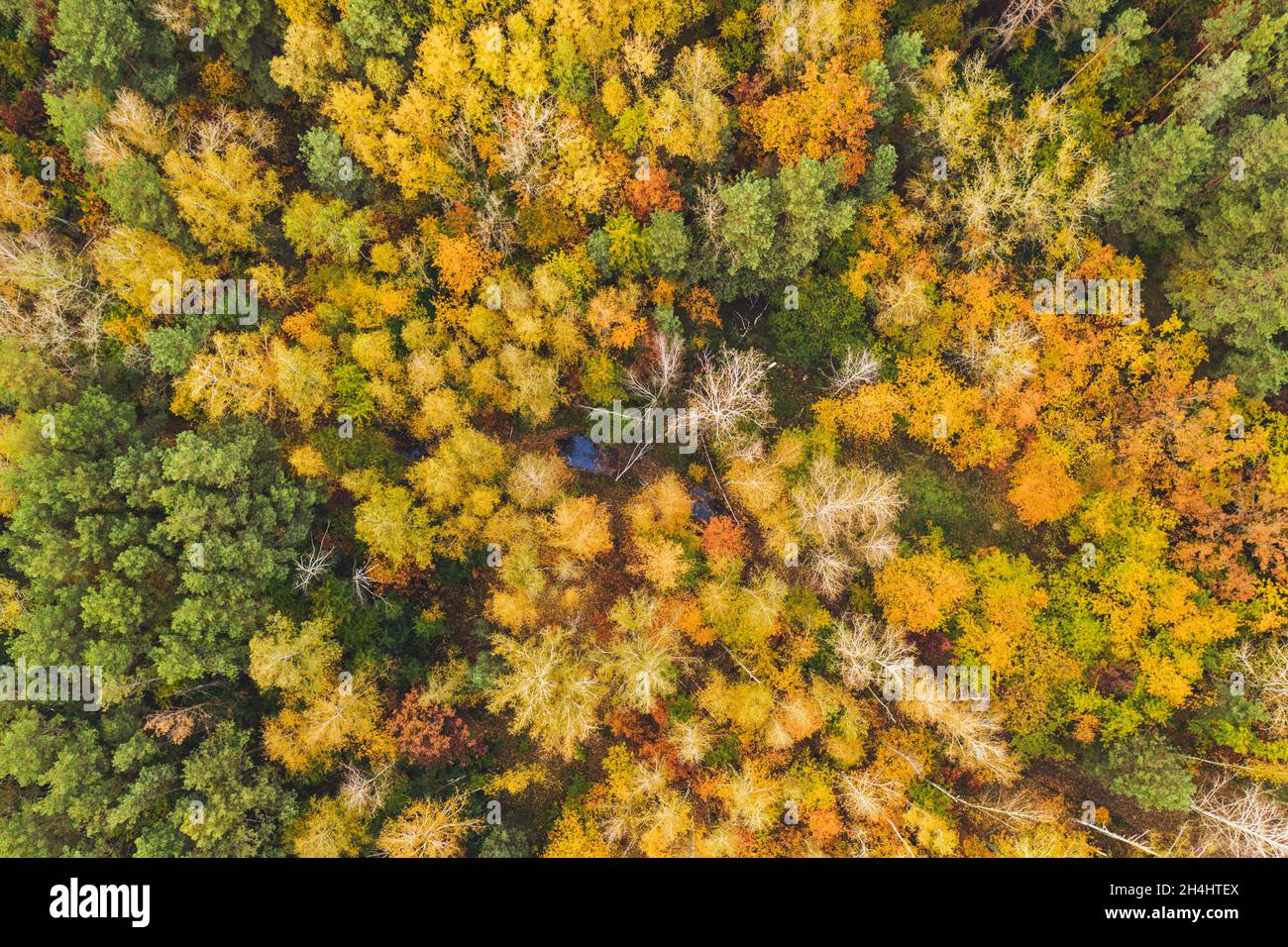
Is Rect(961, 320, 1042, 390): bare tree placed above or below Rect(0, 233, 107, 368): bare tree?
below

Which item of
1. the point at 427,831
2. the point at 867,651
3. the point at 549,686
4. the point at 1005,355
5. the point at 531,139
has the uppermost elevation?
the point at 531,139

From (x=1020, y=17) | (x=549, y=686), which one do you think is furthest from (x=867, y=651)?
(x=1020, y=17)

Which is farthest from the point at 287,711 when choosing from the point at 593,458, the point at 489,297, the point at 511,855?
the point at 489,297

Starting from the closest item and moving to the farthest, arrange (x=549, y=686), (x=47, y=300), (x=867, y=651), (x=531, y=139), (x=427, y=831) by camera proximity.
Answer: (x=427, y=831) < (x=47, y=300) < (x=549, y=686) < (x=531, y=139) < (x=867, y=651)

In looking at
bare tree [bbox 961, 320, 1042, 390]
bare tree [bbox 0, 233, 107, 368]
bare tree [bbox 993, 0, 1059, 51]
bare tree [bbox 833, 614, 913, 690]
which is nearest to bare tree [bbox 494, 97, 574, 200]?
bare tree [bbox 0, 233, 107, 368]

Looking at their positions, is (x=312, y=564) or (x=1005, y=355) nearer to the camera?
(x=312, y=564)

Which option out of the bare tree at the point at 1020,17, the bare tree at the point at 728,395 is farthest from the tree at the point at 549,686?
the bare tree at the point at 1020,17

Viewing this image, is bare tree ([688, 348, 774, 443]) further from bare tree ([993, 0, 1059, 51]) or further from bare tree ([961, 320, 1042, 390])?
bare tree ([993, 0, 1059, 51])

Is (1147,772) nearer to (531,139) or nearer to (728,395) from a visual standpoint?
(728,395)

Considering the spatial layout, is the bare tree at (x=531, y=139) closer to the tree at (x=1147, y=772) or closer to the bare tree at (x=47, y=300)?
the bare tree at (x=47, y=300)

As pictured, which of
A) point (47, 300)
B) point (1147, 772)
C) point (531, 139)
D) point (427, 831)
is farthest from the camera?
point (531, 139)

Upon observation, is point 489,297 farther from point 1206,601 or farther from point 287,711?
point 1206,601
